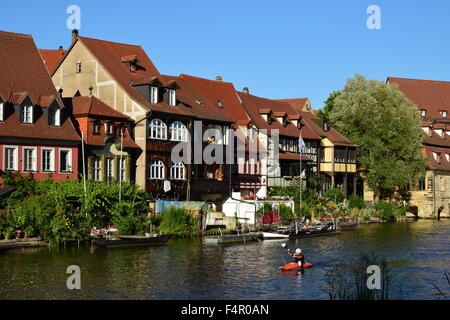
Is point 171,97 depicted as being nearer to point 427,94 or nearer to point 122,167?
point 122,167

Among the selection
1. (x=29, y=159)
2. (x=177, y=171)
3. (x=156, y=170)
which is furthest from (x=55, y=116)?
(x=177, y=171)

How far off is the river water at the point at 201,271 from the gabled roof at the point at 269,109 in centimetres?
2637

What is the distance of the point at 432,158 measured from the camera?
98.7 m

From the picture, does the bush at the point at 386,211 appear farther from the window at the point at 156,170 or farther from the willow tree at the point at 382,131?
the window at the point at 156,170

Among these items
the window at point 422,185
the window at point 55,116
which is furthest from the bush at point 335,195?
the window at point 55,116

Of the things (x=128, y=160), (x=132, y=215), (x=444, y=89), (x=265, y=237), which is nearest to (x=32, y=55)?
(x=128, y=160)

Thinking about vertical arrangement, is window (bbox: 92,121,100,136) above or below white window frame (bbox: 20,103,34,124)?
below

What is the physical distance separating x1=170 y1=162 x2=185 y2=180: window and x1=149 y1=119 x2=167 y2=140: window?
264 centimetres

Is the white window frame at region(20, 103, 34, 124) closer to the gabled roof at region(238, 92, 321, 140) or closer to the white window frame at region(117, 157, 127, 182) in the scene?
the white window frame at region(117, 157, 127, 182)

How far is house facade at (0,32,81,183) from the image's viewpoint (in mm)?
50844

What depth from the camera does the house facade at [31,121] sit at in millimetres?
50844

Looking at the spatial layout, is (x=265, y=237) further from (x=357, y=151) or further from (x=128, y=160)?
(x=357, y=151)

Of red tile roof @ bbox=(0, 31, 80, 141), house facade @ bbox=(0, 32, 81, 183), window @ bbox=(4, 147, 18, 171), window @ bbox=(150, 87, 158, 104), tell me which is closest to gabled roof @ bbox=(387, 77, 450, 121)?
window @ bbox=(150, 87, 158, 104)

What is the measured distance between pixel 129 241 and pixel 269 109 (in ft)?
118
